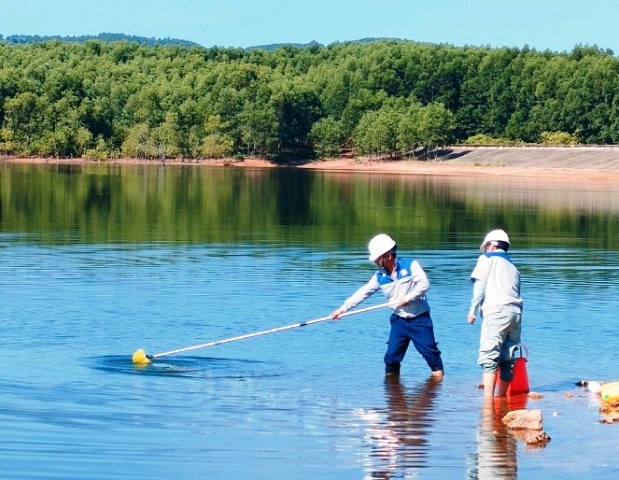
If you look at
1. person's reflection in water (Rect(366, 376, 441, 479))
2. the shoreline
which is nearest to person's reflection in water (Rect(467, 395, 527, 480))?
person's reflection in water (Rect(366, 376, 441, 479))

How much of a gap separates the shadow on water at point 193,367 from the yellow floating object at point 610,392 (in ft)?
13.1

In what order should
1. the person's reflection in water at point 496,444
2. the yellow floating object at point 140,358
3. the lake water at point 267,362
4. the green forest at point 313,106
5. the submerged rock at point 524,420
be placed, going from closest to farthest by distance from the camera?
the person's reflection in water at point 496,444 → the lake water at point 267,362 → the submerged rock at point 524,420 → the yellow floating object at point 140,358 → the green forest at point 313,106

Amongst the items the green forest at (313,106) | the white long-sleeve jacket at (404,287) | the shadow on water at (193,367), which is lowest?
the shadow on water at (193,367)

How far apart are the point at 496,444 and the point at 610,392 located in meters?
2.23

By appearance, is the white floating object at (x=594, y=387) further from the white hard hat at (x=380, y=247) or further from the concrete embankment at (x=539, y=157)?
the concrete embankment at (x=539, y=157)

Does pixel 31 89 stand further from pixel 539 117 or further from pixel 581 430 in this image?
pixel 581 430

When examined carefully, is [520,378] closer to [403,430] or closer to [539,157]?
[403,430]

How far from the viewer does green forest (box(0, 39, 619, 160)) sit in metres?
143

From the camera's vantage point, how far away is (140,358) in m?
15.1

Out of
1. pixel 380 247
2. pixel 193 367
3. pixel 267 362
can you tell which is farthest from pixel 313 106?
pixel 380 247

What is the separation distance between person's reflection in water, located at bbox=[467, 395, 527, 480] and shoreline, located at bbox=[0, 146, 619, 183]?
284ft

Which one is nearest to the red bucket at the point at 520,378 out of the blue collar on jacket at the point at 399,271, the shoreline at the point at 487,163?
the blue collar on jacket at the point at 399,271

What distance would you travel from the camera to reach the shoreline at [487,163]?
106 m

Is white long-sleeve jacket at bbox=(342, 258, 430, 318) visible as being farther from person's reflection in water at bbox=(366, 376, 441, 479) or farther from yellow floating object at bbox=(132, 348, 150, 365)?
yellow floating object at bbox=(132, 348, 150, 365)
